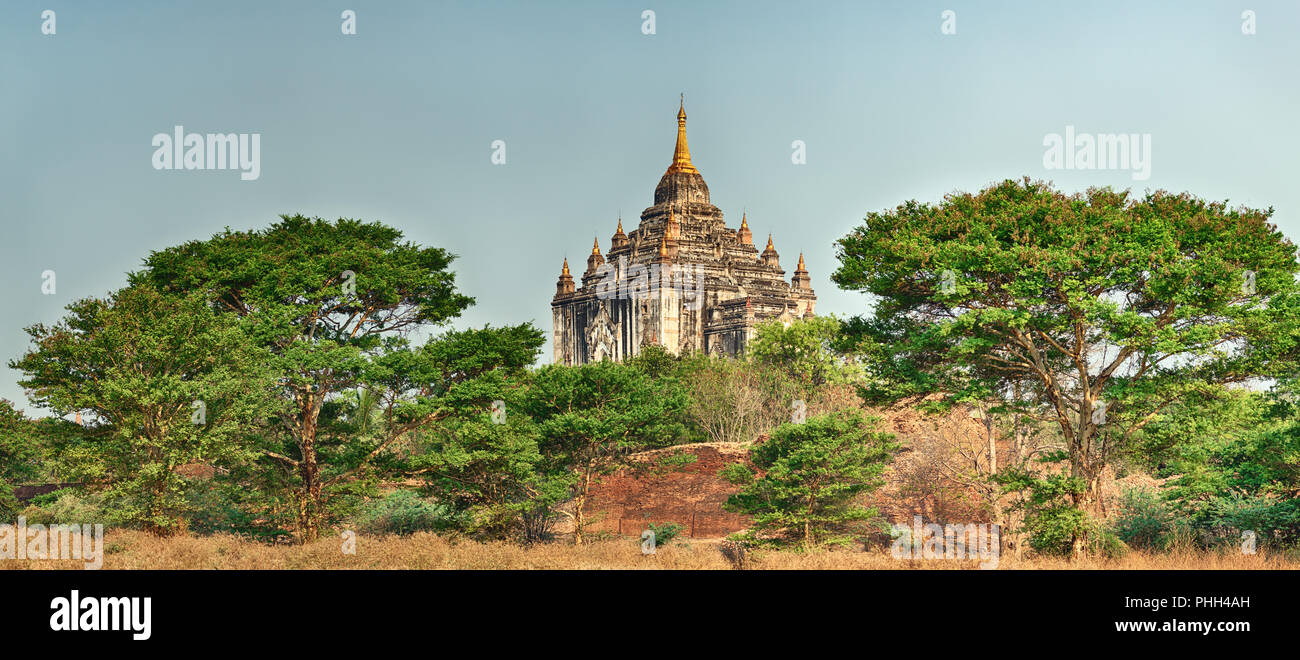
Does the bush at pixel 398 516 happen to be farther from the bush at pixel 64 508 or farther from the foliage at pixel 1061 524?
the foliage at pixel 1061 524

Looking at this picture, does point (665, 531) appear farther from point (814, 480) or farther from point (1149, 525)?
point (1149, 525)

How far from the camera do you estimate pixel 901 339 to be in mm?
24547

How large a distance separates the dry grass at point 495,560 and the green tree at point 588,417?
376 inches

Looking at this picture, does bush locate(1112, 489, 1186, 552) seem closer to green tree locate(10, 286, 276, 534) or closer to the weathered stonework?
green tree locate(10, 286, 276, 534)

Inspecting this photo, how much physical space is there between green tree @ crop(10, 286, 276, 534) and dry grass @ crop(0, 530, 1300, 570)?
3.38 metres

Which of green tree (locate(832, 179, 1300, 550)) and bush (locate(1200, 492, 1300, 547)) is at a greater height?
green tree (locate(832, 179, 1300, 550))

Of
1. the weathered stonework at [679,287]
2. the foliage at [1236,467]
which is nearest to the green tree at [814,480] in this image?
the foliage at [1236,467]

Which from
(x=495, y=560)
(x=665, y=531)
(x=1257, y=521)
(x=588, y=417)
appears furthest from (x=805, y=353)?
(x=495, y=560)

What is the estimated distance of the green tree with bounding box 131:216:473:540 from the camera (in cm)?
2889

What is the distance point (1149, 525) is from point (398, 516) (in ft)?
69.9

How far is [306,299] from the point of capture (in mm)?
30453

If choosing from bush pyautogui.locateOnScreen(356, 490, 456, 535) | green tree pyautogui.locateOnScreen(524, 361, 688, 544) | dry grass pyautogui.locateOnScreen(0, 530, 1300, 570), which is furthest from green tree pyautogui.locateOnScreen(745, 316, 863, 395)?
dry grass pyautogui.locateOnScreen(0, 530, 1300, 570)

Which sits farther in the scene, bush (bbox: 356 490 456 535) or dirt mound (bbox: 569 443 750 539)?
dirt mound (bbox: 569 443 750 539)
